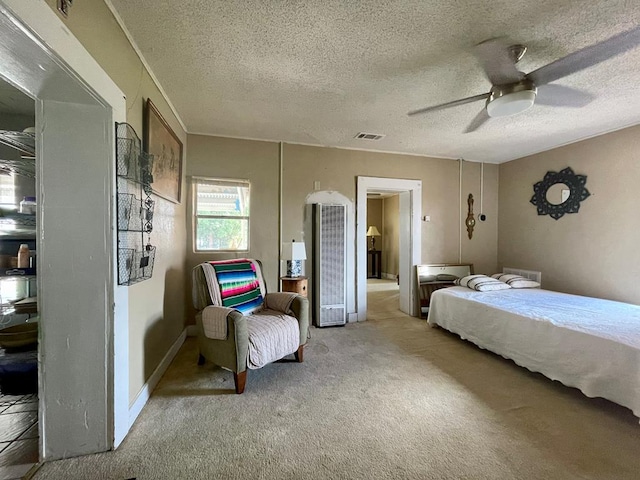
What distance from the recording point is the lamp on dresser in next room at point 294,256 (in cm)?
338

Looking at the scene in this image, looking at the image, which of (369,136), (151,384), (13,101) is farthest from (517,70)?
(13,101)

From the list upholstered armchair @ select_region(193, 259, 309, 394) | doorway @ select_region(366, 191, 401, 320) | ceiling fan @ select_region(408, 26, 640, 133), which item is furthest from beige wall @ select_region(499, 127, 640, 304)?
upholstered armchair @ select_region(193, 259, 309, 394)

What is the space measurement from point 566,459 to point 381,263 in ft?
23.0

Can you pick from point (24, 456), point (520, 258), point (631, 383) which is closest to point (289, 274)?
point (24, 456)

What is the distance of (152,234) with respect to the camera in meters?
2.21

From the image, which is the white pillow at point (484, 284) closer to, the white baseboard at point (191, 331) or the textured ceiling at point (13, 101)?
the white baseboard at point (191, 331)

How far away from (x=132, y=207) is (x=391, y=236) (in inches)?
279

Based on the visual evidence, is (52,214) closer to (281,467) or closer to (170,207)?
(170,207)

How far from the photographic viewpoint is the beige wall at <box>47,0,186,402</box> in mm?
1398

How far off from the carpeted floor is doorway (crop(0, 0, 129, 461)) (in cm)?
23

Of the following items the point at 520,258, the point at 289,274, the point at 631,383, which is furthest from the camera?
the point at 520,258

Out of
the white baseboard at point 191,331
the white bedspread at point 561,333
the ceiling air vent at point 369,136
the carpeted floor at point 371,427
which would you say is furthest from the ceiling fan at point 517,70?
the white baseboard at point 191,331

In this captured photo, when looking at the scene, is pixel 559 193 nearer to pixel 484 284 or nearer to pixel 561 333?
pixel 484 284

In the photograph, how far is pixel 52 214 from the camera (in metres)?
1.45
